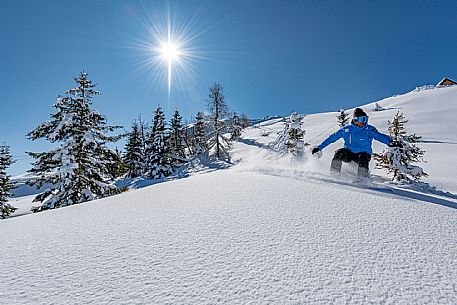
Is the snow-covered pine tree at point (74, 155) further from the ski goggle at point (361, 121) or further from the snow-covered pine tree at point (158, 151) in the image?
the snow-covered pine tree at point (158, 151)

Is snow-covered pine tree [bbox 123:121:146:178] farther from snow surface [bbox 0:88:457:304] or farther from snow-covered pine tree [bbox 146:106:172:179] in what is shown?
snow surface [bbox 0:88:457:304]

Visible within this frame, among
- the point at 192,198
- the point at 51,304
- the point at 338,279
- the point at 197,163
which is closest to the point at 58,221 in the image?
the point at 192,198

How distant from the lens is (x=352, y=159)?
15.4ft

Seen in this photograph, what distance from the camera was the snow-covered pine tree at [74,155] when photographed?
769 cm

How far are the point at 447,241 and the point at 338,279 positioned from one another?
102 cm

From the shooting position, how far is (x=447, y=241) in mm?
1413

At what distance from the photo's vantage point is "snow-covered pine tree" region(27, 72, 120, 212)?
7.69 m

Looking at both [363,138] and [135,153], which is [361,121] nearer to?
[363,138]

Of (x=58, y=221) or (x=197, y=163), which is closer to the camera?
(x=58, y=221)

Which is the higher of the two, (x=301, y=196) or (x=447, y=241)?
(x=301, y=196)

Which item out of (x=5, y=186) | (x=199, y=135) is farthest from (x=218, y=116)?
(x=5, y=186)

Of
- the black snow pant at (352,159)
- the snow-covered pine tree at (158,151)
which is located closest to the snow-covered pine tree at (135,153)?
the snow-covered pine tree at (158,151)

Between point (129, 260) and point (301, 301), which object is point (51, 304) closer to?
point (129, 260)

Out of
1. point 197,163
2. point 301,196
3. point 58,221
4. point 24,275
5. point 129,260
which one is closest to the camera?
point 24,275
